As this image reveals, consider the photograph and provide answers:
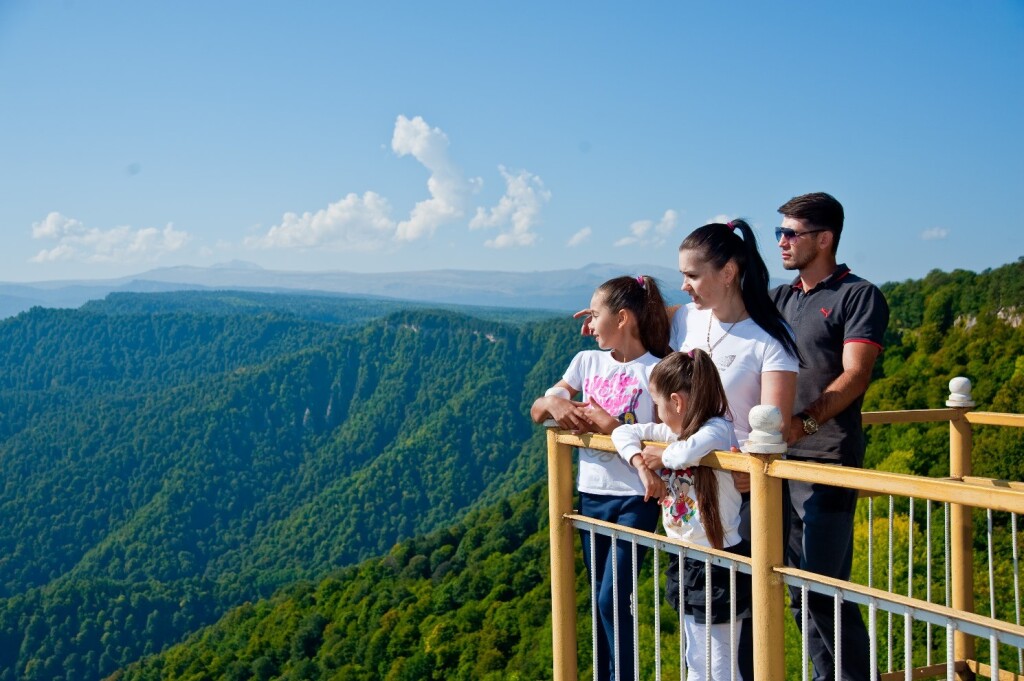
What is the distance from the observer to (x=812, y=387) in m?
3.14

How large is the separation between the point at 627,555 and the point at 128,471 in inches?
5488

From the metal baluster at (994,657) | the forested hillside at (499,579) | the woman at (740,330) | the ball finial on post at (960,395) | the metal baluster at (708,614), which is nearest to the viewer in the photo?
the metal baluster at (994,657)

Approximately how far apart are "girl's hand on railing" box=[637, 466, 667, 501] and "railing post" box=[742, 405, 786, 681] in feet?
1.42

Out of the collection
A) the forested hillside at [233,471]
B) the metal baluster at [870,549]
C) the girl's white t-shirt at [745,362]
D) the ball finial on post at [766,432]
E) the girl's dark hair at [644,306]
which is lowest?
the forested hillside at [233,471]

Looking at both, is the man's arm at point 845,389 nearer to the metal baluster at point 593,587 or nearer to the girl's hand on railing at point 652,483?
the girl's hand on railing at point 652,483

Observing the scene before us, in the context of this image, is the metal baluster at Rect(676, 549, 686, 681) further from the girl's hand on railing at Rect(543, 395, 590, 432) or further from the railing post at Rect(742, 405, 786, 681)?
the girl's hand on railing at Rect(543, 395, 590, 432)

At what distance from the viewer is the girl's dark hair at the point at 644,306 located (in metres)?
3.24

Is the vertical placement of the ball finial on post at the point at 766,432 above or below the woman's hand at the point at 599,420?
above

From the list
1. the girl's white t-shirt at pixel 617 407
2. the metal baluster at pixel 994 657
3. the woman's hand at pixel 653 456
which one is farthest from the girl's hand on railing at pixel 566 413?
the metal baluster at pixel 994 657

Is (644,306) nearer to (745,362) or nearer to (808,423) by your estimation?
(745,362)

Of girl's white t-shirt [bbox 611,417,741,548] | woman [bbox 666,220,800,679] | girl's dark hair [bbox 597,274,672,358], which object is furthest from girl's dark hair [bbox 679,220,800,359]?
girl's white t-shirt [bbox 611,417,741,548]

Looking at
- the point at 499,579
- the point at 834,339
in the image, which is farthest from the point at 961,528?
the point at 499,579

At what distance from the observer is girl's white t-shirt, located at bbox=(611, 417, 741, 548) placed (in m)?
2.62

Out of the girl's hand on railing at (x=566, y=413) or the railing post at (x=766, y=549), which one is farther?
the girl's hand on railing at (x=566, y=413)
